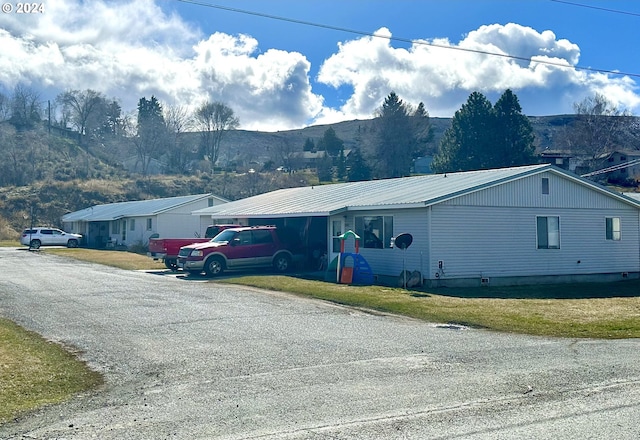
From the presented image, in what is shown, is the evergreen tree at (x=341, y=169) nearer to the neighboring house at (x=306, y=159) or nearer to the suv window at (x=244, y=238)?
the neighboring house at (x=306, y=159)

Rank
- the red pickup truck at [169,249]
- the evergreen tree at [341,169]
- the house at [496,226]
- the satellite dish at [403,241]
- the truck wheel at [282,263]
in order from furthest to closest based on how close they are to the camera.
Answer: the evergreen tree at [341,169]
the red pickup truck at [169,249]
the truck wheel at [282,263]
the house at [496,226]
the satellite dish at [403,241]

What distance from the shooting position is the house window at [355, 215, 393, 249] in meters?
23.5

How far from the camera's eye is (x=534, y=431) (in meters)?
6.45

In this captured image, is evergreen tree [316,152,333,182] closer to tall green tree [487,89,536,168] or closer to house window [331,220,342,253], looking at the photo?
tall green tree [487,89,536,168]

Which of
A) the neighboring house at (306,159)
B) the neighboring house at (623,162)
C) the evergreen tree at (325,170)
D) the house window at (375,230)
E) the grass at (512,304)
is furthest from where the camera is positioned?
the neighboring house at (306,159)

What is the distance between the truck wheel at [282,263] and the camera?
27.3 meters

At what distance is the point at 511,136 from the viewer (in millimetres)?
64125

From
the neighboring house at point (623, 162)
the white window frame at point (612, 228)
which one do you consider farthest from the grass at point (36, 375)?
the neighboring house at point (623, 162)

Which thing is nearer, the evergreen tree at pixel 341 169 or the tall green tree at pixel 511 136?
the tall green tree at pixel 511 136

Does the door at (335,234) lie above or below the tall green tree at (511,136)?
below

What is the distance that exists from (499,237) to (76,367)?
16.2m

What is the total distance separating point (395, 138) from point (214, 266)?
2436 inches

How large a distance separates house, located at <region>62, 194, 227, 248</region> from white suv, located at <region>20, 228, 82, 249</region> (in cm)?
165

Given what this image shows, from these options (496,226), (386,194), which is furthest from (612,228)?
(386,194)
